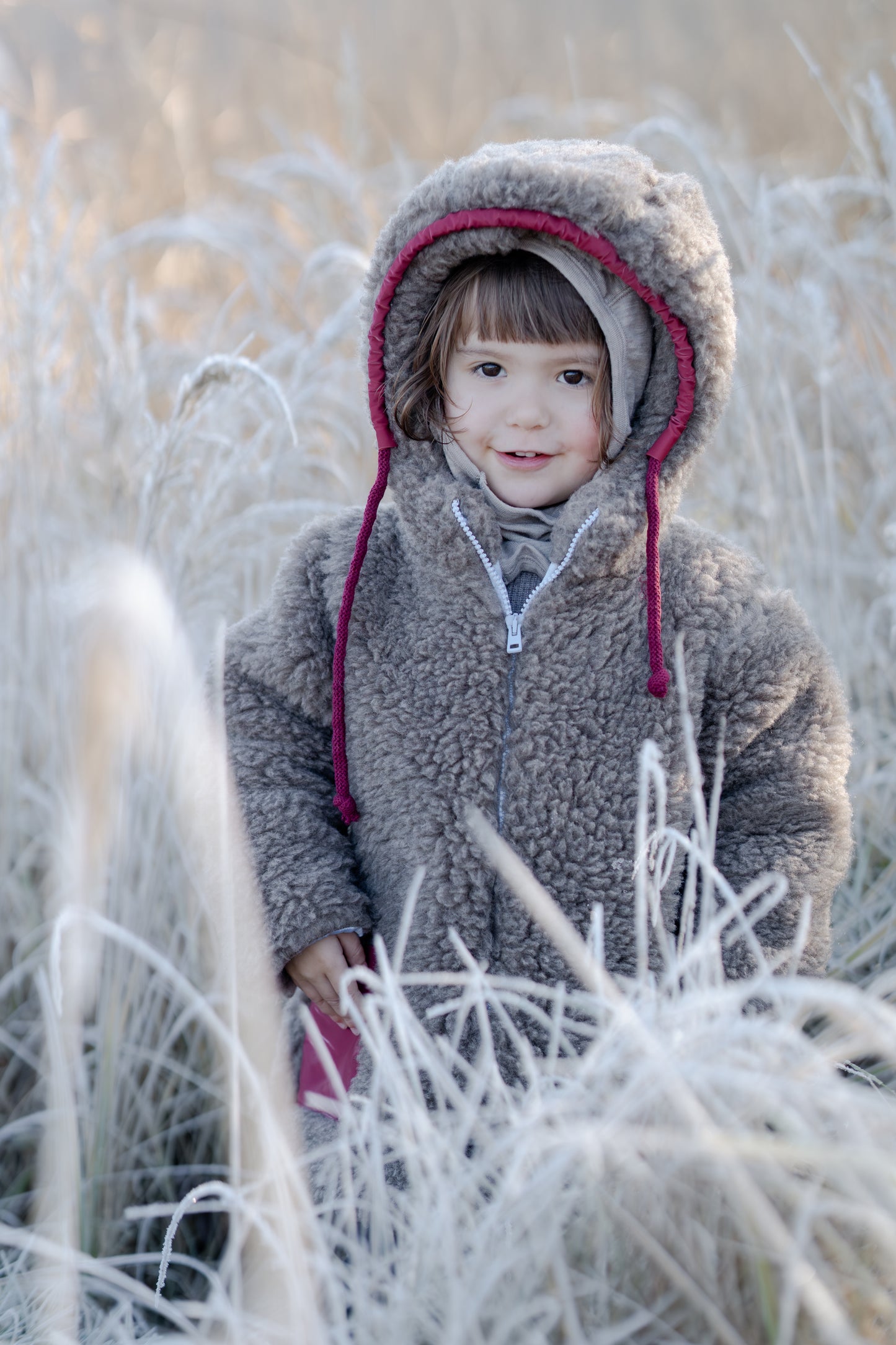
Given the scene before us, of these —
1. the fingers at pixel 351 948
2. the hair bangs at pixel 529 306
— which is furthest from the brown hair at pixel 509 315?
the fingers at pixel 351 948

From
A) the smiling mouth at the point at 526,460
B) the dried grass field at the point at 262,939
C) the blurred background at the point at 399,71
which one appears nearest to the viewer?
the dried grass field at the point at 262,939

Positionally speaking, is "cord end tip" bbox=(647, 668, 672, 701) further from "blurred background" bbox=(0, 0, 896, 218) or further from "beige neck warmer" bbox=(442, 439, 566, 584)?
"blurred background" bbox=(0, 0, 896, 218)

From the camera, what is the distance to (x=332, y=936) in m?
1.28

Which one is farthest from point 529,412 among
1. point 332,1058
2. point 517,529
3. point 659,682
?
point 332,1058

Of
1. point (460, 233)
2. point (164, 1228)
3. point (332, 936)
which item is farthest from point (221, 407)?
point (164, 1228)

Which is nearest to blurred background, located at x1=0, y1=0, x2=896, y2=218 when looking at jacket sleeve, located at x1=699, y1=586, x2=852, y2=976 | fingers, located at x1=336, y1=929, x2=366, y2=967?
jacket sleeve, located at x1=699, y1=586, x2=852, y2=976

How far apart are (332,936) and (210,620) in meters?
0.86

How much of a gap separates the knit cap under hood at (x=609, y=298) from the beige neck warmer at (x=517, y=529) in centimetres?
2

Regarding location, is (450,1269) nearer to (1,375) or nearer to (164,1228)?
(164,1228)

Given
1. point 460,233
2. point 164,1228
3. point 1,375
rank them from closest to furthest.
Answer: point 460,233 < point 164,1228 < point 1,375

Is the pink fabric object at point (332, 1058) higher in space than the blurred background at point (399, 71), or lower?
lower

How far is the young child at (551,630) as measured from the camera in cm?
120

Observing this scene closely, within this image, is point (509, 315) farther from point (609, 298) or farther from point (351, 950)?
point (351, 950)

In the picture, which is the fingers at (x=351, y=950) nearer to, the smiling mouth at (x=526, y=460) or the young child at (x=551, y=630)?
the young child at (x=551, y=630)
